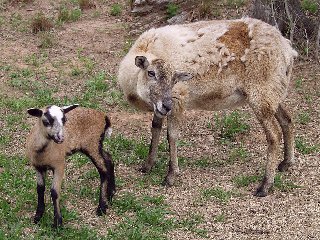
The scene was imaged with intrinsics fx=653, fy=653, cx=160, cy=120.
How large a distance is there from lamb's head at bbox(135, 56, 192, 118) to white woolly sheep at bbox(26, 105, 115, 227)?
603 millimetres

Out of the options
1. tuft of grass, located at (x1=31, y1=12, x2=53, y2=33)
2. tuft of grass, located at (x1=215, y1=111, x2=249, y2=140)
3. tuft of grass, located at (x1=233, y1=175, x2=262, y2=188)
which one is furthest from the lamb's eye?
tuft of grass, located at (x1=31, y1=12, x2=53, y2=33)

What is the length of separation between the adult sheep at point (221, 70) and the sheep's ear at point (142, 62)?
42 millimetres

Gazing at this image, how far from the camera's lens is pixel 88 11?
13.5 m

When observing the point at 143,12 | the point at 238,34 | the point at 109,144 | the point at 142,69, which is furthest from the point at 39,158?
the point at 143,12

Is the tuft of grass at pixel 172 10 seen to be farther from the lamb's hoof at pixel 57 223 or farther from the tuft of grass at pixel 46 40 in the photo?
the lamb's hoof at pixel 57 223

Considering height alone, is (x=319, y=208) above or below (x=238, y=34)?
below

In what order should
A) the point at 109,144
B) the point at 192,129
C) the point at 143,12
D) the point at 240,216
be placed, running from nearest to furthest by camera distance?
the point at 240,216, the point at 109,144, the point at 192,129, the point at 143,12

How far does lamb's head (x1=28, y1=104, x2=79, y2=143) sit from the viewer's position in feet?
20.5

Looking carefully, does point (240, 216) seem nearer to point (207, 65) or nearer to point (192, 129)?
point (207, 65)

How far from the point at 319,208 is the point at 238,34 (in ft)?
7.44

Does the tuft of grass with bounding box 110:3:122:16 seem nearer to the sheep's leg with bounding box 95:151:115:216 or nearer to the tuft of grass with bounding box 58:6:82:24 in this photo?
the tuft of grass with bounding box 58:6:82:24

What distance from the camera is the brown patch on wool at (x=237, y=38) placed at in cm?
777

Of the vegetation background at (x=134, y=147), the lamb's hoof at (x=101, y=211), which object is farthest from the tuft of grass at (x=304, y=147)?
the lamb's hoof at (x=101, y=211)

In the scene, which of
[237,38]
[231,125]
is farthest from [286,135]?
[237,38]
